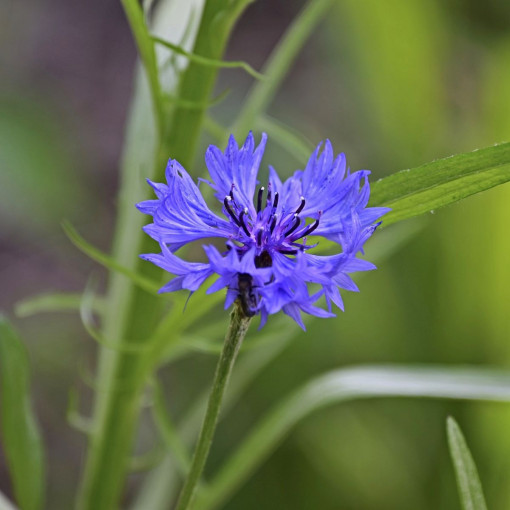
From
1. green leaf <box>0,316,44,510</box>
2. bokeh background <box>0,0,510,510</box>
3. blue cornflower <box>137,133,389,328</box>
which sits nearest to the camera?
blue cornflower <box>137,133,389,328</box>

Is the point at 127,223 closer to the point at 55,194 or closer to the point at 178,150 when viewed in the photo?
the point at 178,150

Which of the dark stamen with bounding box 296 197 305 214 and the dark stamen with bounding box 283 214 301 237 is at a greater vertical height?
the dark stamen with bounding box 296 197 305 214

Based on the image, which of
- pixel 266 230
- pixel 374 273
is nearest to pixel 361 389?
pixel 266 230

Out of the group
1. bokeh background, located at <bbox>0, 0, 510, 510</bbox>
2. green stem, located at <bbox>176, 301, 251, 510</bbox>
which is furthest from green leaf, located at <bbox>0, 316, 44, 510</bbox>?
bokeh background, located at <bbox>0, 0, 510, 510</bbox>

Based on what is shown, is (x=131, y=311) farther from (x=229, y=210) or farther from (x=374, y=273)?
(x=374, y=273)

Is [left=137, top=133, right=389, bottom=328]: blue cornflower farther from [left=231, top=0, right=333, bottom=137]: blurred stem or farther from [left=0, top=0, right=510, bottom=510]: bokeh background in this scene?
[left=0, top=0, right=510, bottom=510]: bokeh background

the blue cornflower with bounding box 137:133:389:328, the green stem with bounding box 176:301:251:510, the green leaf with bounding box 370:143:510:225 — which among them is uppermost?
the green leaf with bounding box 370:143:510:225

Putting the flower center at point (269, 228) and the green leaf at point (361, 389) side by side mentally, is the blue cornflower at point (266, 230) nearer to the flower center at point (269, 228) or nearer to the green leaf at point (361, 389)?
the flower center at point (269, 228)

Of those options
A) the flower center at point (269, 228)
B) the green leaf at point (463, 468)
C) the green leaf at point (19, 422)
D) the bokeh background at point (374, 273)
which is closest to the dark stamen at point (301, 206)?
the flower center at point (269, 228)
